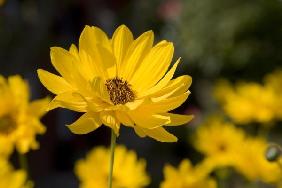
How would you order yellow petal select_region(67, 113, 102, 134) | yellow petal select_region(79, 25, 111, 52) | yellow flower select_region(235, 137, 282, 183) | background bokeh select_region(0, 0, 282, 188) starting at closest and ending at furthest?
yellow petal select_region(67, 113, 102, 134), yellow petal select_region(79, 25, 111, 52), yellow flower select_region(235, 137, 282, 183), background bokeh select_region(0, 0, 282, 188)

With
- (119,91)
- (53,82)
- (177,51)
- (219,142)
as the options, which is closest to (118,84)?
Answer: (119,91)

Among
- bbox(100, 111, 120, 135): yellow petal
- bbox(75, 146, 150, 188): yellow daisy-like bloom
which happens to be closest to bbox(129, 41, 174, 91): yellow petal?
bbox(100, 111, 120, 135): yellow petal

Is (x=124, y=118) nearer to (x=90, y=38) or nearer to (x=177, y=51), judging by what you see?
(x=90, y=38)

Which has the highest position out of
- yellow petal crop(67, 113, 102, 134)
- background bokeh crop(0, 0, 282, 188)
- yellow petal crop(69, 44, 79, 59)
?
background bokeh crop(0, 0, 282, 188)

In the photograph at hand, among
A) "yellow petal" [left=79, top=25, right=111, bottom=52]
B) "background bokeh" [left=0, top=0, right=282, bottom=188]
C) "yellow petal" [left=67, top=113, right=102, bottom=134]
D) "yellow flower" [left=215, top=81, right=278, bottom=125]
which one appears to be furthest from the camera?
"background bokeh" [left=0, top=0, right=282, bottom=188]

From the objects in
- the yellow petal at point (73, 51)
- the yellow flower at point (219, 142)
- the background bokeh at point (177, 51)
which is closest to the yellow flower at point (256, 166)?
Answer: the yellow flower at point (219, 142)

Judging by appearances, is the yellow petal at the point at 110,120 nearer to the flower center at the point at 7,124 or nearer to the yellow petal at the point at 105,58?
the yellow petal at the point at 105,58

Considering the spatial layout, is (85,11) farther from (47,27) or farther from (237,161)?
(237,161)

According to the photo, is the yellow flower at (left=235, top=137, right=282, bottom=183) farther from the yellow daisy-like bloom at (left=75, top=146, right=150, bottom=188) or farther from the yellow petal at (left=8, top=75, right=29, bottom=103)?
the yellow petal at (left=8, top=75, right=29, bottom=103)
